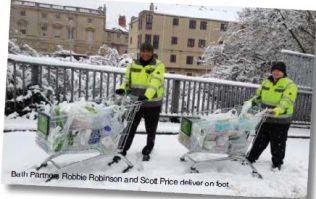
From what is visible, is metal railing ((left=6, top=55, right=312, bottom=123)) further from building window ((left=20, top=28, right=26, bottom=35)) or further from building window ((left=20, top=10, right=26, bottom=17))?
building window ((left=20, top=10, right=26, bottom=17))

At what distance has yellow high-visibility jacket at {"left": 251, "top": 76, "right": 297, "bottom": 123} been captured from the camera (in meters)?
4.09

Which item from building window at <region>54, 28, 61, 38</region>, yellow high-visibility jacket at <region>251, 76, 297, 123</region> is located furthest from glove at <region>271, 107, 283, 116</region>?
building window at <region>54, 28, 61, 38</region>

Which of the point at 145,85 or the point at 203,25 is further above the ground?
the point at 203,25

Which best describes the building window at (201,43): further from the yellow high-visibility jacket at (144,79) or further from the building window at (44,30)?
the building window at (44,30)

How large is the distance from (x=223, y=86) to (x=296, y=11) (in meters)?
1.09

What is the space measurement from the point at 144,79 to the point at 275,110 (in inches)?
54.6

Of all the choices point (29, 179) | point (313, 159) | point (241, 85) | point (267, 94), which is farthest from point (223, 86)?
point (29, 179)

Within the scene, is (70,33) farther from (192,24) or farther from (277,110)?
(277,110)

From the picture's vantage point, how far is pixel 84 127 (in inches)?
146

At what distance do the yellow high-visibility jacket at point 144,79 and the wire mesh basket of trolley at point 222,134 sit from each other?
44 cm

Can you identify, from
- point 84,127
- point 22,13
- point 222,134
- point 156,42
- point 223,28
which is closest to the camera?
point 84,127

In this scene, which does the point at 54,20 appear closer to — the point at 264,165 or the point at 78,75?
the point at 78,75

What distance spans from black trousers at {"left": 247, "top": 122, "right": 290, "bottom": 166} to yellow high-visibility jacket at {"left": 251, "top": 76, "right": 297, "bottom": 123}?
130mm

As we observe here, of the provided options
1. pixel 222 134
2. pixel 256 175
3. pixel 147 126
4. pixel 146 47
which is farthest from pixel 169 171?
pixel 146 47
